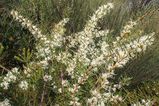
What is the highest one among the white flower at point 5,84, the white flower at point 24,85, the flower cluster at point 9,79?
the flower cluster at point 9,79

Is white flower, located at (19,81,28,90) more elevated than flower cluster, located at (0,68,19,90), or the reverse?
flower cluster, located at (0,68,19,90)

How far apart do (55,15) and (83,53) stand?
3.22 m

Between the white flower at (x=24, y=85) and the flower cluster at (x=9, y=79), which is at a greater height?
the flower cluster at (x=9, y=79)

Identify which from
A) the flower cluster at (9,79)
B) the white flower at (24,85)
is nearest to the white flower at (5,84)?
the flower cluster at (9,79)

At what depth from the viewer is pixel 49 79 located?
3967 mm

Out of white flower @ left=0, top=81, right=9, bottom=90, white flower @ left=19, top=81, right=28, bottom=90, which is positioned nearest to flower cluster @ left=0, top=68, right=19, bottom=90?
white flower @ left=0, top=81, right=9, bottom=90

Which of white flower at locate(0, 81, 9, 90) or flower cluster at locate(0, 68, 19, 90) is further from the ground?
flower cluster at locate(0, 68, 19, 90)

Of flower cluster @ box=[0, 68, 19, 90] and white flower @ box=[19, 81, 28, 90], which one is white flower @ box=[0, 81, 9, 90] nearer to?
flower cluster @ box=[0, 68, 19, 90]

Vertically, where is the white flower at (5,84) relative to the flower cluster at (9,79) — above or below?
below

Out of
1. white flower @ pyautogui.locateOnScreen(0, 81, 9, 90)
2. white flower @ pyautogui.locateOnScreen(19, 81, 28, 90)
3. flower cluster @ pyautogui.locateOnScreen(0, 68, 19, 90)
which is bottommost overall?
white flower @ pyautogui.locateOnScreen(19, 81, 28, 90)

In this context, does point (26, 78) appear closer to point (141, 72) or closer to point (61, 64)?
point (61, 64)

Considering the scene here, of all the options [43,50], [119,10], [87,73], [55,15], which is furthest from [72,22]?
[87,73]

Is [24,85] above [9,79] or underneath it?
underneath

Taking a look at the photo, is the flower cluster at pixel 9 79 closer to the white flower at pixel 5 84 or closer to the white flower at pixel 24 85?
the white flower at pixel 5 84
